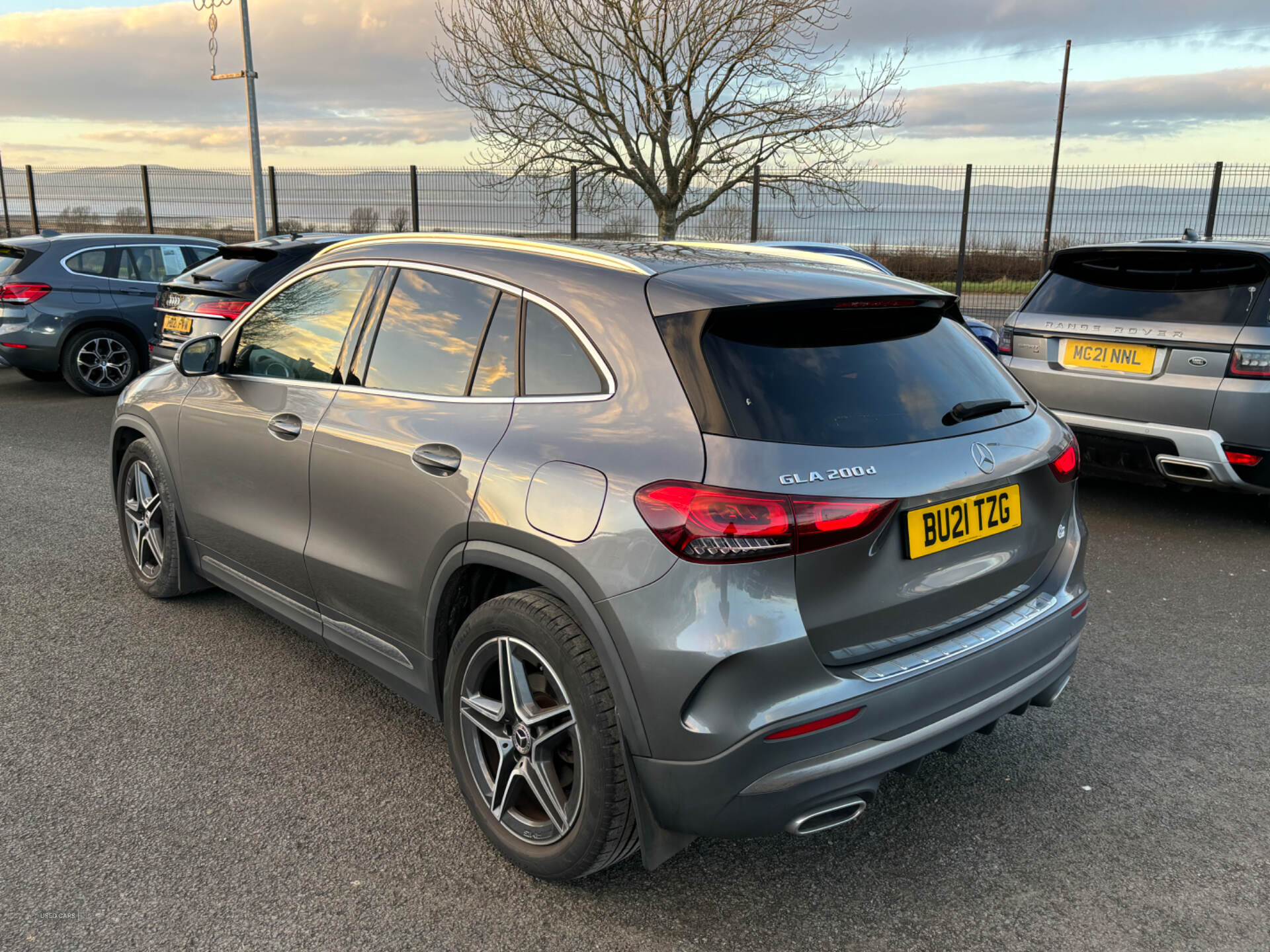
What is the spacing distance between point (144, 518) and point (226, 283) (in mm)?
3778

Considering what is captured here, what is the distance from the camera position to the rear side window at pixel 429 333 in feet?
9.45

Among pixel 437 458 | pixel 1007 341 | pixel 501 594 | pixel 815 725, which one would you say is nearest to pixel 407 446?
pixel 437 458

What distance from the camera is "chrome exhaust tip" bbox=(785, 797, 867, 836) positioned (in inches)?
88.8

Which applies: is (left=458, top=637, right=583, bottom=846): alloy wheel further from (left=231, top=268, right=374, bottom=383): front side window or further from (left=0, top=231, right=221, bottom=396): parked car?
(left=0, top=231, right=221, bottom=396): parked car

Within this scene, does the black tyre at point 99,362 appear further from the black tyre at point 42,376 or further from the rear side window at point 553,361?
the rear side window at point 553,361

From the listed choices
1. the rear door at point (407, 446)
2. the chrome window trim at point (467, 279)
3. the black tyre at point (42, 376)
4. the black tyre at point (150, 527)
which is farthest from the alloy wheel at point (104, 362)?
the rear door at point (407, 446)

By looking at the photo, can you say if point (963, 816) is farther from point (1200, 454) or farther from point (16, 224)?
point (16, 224)

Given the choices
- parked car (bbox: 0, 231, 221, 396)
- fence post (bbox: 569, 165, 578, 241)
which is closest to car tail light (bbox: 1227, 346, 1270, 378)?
parked car (bbox: 0, 231, 221, 396)

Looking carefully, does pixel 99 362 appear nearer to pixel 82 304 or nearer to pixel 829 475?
pixel 82 304

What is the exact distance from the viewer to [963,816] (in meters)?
2.91

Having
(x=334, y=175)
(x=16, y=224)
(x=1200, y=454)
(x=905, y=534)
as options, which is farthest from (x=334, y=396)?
(x=16, y=224)

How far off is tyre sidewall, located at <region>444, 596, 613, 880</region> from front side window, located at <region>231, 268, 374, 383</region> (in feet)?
3.79

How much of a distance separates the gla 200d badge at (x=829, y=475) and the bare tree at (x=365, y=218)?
1616 cm

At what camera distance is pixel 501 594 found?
2.78m
